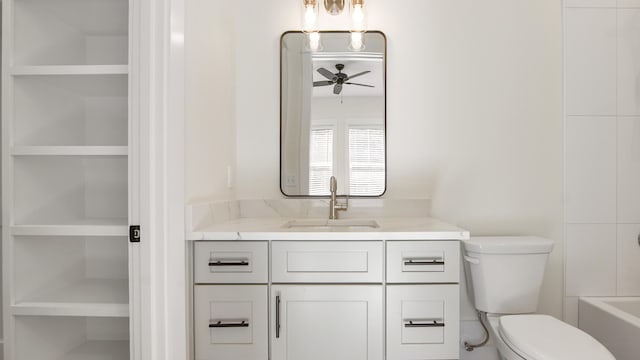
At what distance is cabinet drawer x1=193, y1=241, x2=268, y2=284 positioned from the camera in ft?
5.12

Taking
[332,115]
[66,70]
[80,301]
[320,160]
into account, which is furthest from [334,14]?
[80,301]

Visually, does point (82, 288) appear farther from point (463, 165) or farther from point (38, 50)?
point (463, 165)

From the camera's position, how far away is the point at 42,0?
150 centimetres

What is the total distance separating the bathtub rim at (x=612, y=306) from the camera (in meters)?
1.77

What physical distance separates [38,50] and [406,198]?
69.3 inches

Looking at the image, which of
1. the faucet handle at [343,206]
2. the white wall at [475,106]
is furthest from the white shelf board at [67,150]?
the faucet handle at [343,206]

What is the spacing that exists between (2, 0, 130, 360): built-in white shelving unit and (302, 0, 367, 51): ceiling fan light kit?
922mm

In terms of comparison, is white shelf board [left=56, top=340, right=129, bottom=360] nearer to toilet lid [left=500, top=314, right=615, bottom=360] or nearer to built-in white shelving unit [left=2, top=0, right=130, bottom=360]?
built-in white shelving unit [left=2, top=0, right=130, bottom=360]

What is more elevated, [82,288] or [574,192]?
[574,192]

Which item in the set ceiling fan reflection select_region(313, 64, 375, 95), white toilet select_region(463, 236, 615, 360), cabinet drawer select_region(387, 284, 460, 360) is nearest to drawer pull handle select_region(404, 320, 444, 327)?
cabinet drawer select_region(387, 284, 460, 360)

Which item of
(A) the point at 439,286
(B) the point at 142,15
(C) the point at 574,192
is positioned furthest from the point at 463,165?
(B) the point at 142,15

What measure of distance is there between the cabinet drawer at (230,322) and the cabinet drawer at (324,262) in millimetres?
129

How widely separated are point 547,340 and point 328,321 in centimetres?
79

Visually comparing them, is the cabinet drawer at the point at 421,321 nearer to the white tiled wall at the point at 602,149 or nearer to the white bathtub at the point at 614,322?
the white bathtub at the point at 614,322
